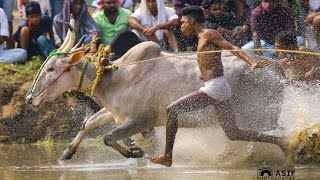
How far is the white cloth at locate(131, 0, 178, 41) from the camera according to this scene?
49.8 feet

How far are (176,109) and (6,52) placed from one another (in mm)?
5305

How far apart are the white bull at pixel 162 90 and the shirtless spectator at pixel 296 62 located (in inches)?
34.1

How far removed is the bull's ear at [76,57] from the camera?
1201cm

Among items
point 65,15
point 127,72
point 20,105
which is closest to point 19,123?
point 20,105

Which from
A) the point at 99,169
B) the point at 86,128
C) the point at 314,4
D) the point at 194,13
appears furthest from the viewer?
the point at 314,4

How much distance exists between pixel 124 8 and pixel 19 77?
2103mm

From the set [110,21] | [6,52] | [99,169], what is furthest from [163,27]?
[99,169]

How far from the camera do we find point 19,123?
14766 millimetres

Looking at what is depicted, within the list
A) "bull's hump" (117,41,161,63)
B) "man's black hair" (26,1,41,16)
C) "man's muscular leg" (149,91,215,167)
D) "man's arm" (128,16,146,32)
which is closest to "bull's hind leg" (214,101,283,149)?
"man's muscular leg" (149,91,215,167)

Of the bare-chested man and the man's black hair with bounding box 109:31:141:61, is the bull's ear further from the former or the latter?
the man's black hair with bounding box 109:31:141:61

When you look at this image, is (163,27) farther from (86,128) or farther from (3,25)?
(86,128)

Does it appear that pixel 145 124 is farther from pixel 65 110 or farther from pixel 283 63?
pixel 65 110

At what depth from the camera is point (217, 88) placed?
1105 cm

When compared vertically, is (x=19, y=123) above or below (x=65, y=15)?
below
